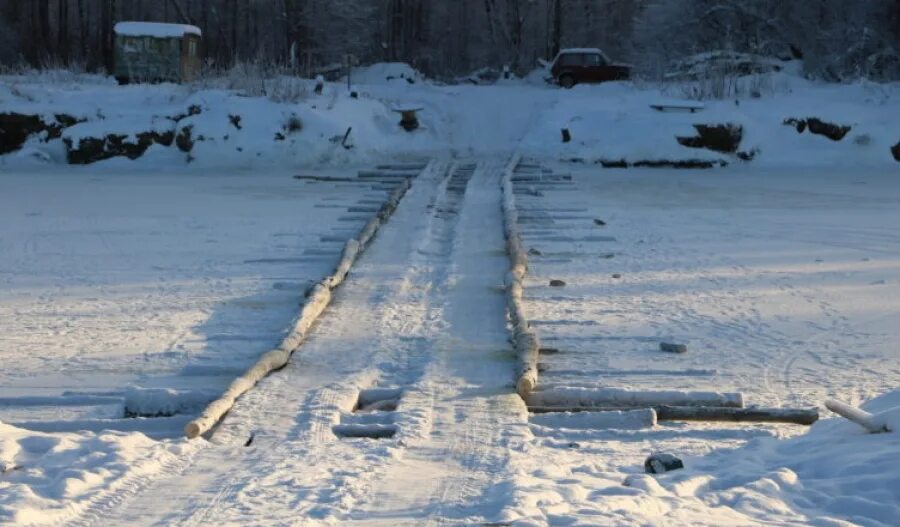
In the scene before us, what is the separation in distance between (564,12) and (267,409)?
2437 inches

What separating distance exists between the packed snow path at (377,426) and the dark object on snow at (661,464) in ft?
2.08

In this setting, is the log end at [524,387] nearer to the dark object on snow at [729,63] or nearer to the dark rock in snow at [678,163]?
the dark rock in snow at [678,163]

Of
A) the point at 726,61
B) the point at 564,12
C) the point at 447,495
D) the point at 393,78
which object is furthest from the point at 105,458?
the point at 564,12

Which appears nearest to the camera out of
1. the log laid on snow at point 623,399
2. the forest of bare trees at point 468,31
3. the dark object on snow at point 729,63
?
the log laid on snow at point 623,399

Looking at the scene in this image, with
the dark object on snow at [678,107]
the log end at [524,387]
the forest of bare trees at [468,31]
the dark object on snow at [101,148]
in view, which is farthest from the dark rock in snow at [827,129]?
the log end at [524,387]

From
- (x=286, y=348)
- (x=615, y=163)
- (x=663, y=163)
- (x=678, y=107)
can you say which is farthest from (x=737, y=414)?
(x=678, y=107)

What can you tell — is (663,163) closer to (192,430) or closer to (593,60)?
(593,60)

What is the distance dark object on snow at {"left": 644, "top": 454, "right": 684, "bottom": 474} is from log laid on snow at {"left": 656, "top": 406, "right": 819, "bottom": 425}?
2.95 ft

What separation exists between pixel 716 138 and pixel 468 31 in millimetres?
48310

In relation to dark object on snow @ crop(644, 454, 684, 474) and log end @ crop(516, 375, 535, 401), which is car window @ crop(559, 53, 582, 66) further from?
dark object on snow @ crop(644, 454, 684, 474)

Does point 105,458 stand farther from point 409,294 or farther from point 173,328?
point 409,294

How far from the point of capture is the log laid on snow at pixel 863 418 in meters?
4.82

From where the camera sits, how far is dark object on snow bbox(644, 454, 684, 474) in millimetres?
4616

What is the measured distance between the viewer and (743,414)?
5.54 meters
